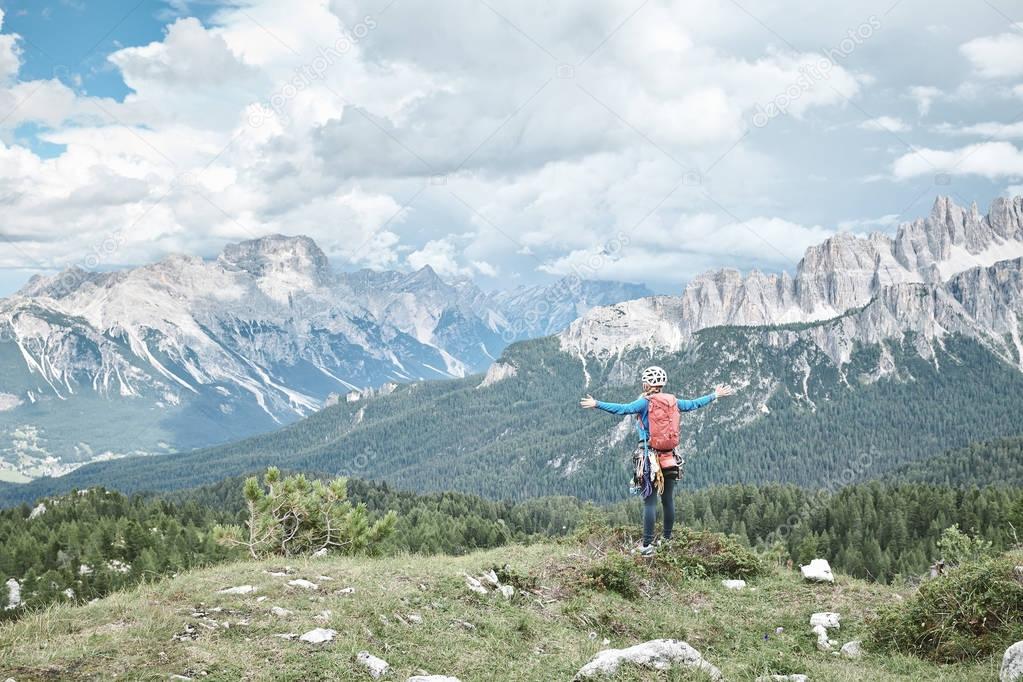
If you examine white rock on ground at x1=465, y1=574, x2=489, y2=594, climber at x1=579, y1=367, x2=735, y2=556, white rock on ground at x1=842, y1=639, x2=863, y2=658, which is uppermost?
climber at x1=579, y1=367, x2=735, y2=556

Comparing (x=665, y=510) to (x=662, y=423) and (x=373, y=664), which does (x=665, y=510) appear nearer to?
(x=662, y=423)

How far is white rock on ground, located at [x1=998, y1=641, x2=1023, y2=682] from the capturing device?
11125 mm

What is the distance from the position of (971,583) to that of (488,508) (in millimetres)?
126124

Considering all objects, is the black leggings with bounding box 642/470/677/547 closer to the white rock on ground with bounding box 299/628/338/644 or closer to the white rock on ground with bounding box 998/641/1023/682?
the white rock on ground with bounding box 998/641/1023/682

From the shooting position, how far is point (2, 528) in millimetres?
66438

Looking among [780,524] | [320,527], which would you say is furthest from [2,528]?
[780,524]

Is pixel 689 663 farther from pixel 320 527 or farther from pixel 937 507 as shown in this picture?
pixel 937 507

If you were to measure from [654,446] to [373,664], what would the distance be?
11271 millimetres

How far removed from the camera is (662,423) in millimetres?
21203

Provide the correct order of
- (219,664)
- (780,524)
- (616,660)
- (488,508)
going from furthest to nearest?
(488,508) < (780,524) < (616,660) < (219,664)

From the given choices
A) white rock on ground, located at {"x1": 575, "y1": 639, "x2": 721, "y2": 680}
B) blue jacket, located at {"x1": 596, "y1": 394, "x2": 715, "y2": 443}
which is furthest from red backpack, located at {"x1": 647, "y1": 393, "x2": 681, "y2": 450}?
white rock on ground, located at {"x1": 575, "y1": 639, "x2": 721, "y2": 680}

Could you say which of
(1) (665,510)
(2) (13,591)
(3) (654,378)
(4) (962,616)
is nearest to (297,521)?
(1) (665,510)

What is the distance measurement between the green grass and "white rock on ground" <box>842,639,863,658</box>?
428mm

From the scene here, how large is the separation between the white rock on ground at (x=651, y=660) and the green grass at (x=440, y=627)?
0.30 metres
